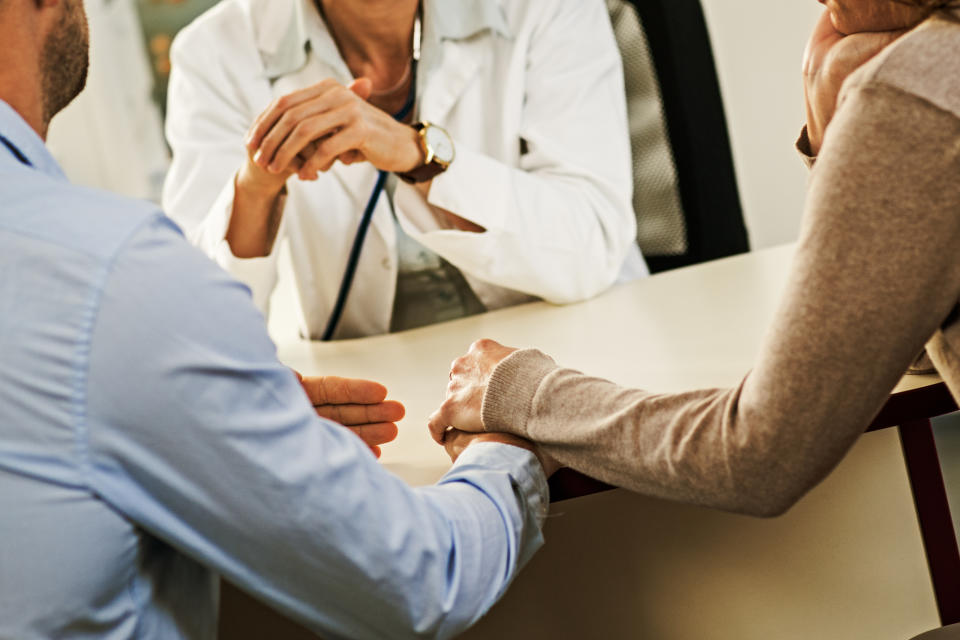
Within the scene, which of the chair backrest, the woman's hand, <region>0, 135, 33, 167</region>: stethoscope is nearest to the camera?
<region>0, 135, 33, 167</region>: stethoscope

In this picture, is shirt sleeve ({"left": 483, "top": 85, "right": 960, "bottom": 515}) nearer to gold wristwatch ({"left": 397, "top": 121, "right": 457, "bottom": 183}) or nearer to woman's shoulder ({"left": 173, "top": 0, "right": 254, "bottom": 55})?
gold wristwatch ({"left": 397, "top": 121, "right": 457, "bottom": 183})

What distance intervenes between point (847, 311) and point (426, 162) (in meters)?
0.77

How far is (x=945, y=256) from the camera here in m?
0.51

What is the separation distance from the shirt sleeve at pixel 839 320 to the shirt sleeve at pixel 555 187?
636 millimetres

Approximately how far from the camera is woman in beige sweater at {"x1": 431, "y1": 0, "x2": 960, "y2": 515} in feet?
1.64

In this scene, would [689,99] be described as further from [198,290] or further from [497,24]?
[198,290]

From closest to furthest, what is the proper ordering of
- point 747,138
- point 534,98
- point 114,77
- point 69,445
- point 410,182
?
1. point 69,445
2. point 410,182
3. point 534,98
4. point 747,138
5. point 114,77

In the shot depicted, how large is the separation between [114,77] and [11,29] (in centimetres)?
207

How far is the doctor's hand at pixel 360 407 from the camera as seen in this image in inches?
32.2

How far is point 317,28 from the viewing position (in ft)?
4.74

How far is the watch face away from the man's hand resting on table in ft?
1.49

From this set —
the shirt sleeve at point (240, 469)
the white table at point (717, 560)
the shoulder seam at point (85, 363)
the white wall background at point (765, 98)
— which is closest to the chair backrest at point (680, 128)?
the white wall background at point (765, 98)

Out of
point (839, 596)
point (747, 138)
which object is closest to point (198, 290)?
point (839, 596)

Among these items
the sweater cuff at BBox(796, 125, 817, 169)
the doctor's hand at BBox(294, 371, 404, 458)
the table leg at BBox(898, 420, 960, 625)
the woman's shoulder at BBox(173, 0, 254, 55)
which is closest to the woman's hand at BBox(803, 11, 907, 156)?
the sweater cuff at BBox(796, 125, 817, 169)
